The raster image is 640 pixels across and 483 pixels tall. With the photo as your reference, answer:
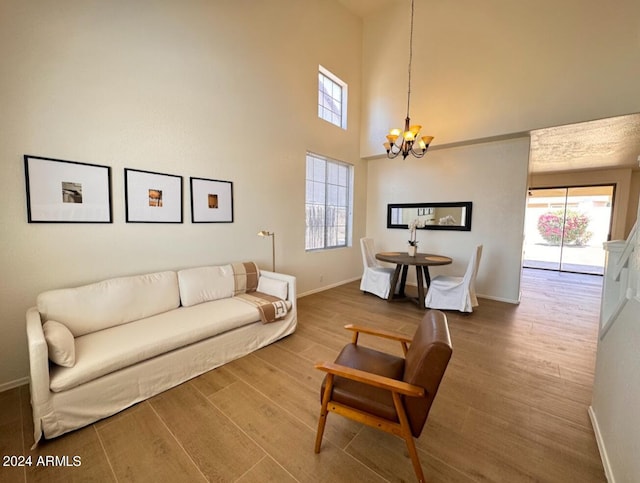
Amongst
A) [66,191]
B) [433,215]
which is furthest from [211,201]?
[433,215]

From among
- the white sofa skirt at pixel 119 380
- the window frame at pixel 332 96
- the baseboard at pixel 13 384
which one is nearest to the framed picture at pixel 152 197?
the white sofa skirt at pixel 119 380

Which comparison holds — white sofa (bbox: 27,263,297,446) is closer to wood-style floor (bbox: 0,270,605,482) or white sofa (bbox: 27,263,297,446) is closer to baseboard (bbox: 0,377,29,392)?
wood-style floor (bbox: 0,270,605,482)

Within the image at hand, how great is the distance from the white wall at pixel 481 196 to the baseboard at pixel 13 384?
17.8 ft

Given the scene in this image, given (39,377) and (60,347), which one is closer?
(39,377)

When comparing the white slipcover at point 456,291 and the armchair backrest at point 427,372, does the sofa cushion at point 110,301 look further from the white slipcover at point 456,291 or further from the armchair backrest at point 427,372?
the white slipcover at point 456,291

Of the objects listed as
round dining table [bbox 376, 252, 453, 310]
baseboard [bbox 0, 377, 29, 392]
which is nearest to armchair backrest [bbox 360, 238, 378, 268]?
round dining table [bbox 376, 252, 453, 310]

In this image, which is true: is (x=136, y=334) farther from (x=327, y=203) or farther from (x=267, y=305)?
(x=327, y=203)

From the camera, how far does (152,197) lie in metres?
2.73

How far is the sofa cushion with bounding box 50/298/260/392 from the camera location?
5.42ft

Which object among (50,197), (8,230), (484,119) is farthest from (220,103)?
(484,119)

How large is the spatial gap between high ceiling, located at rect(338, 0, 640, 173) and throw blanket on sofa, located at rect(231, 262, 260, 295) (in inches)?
179

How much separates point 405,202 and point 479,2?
130 inches

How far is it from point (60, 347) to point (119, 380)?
42 centimetres

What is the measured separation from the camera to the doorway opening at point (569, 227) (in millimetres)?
6863
